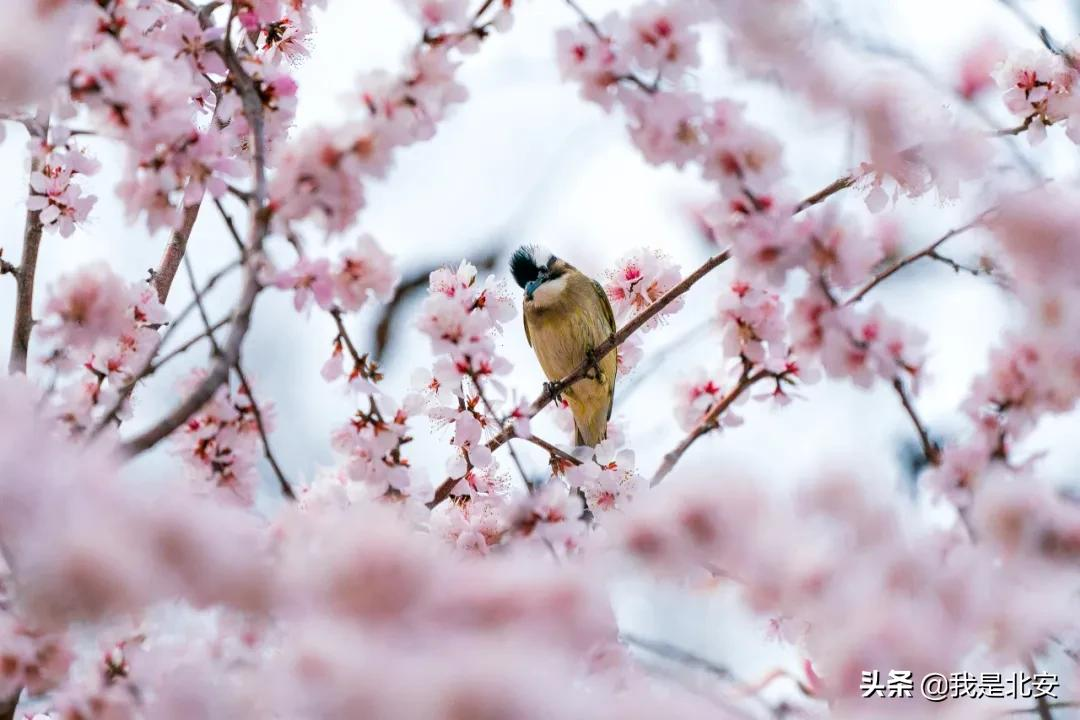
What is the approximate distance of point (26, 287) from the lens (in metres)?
2.74

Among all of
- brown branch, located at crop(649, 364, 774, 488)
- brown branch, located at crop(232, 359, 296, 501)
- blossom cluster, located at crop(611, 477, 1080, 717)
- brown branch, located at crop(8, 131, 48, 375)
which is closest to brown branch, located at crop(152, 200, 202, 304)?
brown branch, located at crop(8, 131, 48, 375)

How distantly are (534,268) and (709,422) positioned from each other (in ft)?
8.52

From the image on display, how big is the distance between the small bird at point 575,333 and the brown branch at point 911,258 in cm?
233

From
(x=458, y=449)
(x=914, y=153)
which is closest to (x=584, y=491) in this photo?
(x=458, y=449)

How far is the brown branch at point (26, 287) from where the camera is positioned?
2.64 metres

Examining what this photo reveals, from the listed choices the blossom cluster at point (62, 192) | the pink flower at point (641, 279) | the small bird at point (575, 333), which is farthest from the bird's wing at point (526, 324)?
the blossom cluster at point (62, 192)

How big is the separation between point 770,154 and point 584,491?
1230 mm

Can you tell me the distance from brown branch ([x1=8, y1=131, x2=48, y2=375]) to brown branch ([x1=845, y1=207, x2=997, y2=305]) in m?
1.86

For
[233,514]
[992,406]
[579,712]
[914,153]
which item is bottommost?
[579,712]

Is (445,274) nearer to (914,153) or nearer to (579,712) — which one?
(914,153)

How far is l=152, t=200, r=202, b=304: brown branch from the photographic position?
2912 millimetres

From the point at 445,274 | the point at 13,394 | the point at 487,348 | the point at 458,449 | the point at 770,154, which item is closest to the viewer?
the point at 13,394

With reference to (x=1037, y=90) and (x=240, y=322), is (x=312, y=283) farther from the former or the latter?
(x=1037, y=90)

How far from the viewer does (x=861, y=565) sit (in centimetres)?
192
